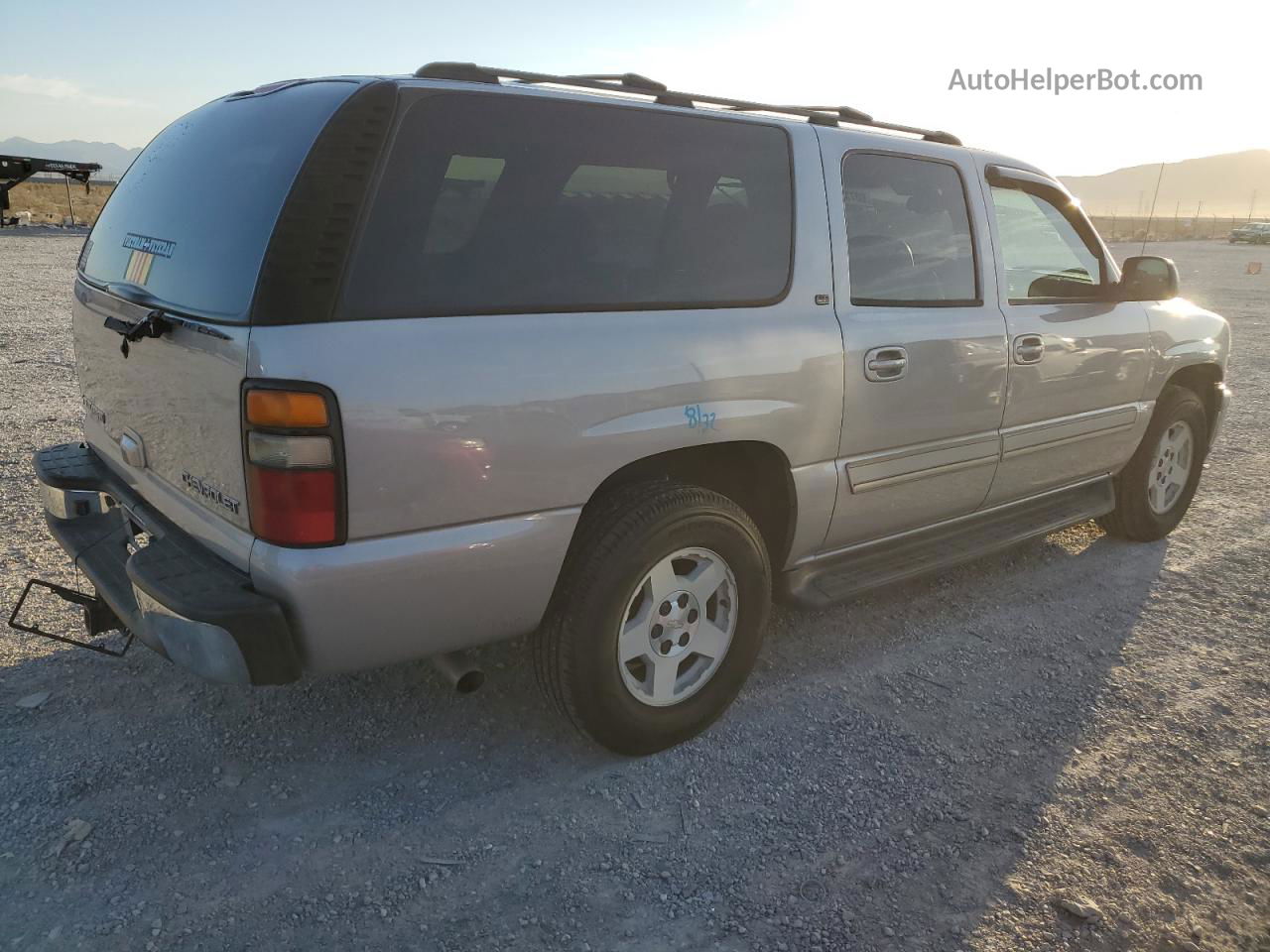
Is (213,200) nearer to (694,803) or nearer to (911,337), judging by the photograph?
(694,803)

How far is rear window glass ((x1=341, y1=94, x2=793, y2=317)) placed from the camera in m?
2.27

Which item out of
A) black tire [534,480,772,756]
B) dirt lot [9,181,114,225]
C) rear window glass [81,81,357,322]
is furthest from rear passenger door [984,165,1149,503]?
dirt lot [9,181,114,225]

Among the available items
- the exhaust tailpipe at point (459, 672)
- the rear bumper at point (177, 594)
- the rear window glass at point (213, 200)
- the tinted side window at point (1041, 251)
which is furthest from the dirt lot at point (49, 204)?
the exhaust tailpipe at point (459, 672)

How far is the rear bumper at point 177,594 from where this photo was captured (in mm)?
2166

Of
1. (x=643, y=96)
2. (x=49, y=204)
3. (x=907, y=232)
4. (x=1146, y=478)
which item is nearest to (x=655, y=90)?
(x=643, y=96)

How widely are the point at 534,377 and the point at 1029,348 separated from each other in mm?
2327

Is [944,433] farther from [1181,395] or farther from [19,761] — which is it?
[19,761]

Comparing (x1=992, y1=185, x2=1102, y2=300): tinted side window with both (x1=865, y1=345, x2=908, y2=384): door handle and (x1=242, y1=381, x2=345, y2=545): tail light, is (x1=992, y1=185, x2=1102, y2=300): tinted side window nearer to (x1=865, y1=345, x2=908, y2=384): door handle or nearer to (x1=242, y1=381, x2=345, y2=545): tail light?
(x1=865, y1=345, x2=908, y2=384): door handle

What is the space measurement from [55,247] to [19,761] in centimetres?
2142

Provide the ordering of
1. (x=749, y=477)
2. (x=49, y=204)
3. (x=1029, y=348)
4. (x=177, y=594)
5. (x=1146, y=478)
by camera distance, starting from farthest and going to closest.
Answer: (x=49, y=204) < (x=1146, y=478) < (x=1029, y=348) < (x=749, y=477) < (x=177, y=594)

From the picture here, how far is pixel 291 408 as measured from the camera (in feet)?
6.88

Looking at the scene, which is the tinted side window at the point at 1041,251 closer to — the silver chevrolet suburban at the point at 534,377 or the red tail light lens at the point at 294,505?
the silver chevrolet suburban at the point at 534,377

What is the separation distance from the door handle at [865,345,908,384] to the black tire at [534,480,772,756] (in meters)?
0.72

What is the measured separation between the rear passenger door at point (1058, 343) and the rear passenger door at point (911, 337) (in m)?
0.16
